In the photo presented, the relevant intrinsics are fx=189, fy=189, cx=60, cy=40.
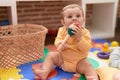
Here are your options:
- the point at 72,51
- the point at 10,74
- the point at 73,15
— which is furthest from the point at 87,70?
the point at 10,74

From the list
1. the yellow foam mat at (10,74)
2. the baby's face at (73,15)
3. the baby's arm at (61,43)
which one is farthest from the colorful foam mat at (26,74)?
the baby's face at (73,15)

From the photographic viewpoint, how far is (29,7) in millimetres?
1844

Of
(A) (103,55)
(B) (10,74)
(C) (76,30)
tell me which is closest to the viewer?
(C) (76,30)

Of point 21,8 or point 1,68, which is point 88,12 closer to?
point 21,8

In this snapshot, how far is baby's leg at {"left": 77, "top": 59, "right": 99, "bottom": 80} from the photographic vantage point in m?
0.83

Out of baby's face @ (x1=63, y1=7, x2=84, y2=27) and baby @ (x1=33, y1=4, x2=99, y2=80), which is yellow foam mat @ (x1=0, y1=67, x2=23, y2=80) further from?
baby's face @ (x1=63, y1=7, x2=84, y2=27)

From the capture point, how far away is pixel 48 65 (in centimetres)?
93

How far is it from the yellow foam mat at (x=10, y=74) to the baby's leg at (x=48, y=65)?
0.34 feet

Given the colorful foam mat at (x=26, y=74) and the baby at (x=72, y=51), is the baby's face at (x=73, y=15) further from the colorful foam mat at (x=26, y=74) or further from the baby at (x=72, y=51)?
the colorful foam mat at (x=26, y=74)

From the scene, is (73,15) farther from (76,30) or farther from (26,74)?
(26,74)

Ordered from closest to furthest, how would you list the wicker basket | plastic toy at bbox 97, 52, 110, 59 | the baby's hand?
1. the baby's hand
2. the wicker basket
3. plastic toy at bbox 97, 52, 110, 59

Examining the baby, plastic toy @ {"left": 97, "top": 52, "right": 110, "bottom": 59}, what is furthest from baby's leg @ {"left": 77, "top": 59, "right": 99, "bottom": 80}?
plastic toy @ {"left": 97, "top": 52, "right": 110, "bottom": 59}

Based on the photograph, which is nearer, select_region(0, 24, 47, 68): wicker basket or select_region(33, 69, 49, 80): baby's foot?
select_region(33, 69, 49, 80): baby's foot

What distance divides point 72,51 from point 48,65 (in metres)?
0.14
